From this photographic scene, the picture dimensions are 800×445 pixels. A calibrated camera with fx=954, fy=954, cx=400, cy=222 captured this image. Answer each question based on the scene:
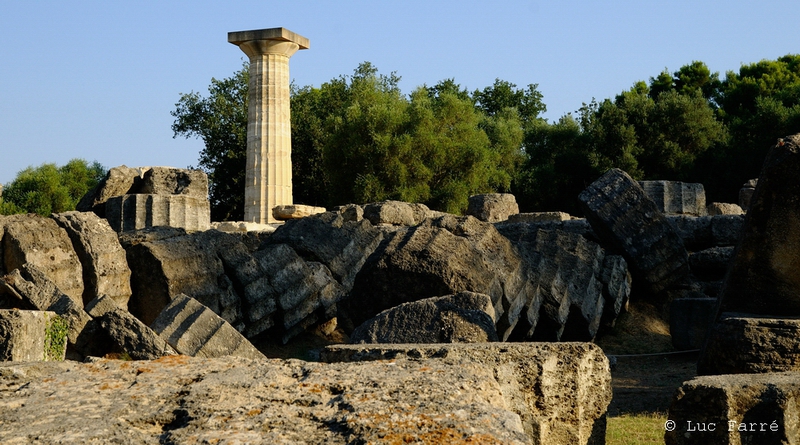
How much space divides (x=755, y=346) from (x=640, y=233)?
21.7 ft

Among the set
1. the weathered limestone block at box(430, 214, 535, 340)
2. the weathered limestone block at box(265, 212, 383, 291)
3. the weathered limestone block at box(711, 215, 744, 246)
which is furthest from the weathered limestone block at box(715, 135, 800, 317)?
the weathered limestone block at box(711, 215, 744, 246)

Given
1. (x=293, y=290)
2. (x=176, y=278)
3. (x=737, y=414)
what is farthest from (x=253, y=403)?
(x=293, y=290)

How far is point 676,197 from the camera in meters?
18.5

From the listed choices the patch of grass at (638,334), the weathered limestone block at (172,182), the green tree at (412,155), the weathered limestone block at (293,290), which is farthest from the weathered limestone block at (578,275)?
the green tree at (412,155)

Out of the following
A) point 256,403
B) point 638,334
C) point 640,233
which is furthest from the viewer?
point 640,233

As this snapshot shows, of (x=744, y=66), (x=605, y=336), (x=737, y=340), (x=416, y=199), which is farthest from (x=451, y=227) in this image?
(x=744, y=66)

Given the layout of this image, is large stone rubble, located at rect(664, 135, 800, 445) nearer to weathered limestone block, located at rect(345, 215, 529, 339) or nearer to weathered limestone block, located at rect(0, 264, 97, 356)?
weathered limestone block, located at rect(345, 215, 529, 339)

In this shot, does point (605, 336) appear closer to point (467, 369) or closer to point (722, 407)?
point (722, 407)

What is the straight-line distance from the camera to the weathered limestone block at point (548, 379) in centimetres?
441

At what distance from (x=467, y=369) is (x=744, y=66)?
37680mm

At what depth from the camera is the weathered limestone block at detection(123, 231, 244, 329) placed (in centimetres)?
1006

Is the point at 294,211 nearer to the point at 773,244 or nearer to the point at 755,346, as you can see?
the point at 773,244

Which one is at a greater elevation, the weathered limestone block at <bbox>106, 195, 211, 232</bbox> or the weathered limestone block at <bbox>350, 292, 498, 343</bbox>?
the weathered limestone block at <bbox>106, 195, 211, 232</bbox>

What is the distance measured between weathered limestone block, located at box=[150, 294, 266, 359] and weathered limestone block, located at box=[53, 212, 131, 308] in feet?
6.86
